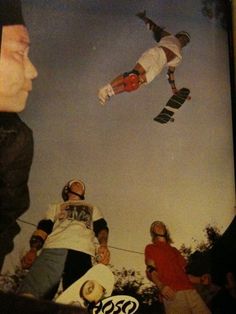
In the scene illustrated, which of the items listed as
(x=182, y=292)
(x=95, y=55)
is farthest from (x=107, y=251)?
(x=95, y=55)

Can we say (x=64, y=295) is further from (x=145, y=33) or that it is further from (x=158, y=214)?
(x=145, y=33)

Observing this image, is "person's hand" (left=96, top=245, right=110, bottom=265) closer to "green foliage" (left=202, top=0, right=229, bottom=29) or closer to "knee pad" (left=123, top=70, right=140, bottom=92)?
"knee pad" (left=123, top=70, right=140, bottom=92)

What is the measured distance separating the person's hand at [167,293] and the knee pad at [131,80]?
31.3 inches

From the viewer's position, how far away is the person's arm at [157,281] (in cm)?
162

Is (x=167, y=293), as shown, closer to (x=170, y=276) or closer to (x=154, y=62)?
(x=170, y=276)

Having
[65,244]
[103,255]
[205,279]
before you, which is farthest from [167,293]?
[65,244]

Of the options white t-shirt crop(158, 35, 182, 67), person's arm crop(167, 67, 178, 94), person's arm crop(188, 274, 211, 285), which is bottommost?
person's arm crop(188, 274, 211, 285)

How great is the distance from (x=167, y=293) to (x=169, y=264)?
0.11m

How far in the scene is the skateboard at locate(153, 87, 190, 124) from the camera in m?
1.76

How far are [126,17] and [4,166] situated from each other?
2.62 feet

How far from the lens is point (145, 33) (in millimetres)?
1799

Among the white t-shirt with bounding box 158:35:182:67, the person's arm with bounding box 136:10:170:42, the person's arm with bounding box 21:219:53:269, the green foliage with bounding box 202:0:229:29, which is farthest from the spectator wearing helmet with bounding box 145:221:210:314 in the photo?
the green foliage with bounding box 202:0:229:29

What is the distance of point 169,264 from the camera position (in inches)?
65.2

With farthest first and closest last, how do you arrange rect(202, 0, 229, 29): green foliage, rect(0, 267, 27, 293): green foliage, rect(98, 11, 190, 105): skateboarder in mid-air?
1. rect(202, 0, 229, 29): green foliage
2. rect(98, 11, 190, 105): skateboarder in mid-air
3. rect(0, 267, 27, 293): green foliage
